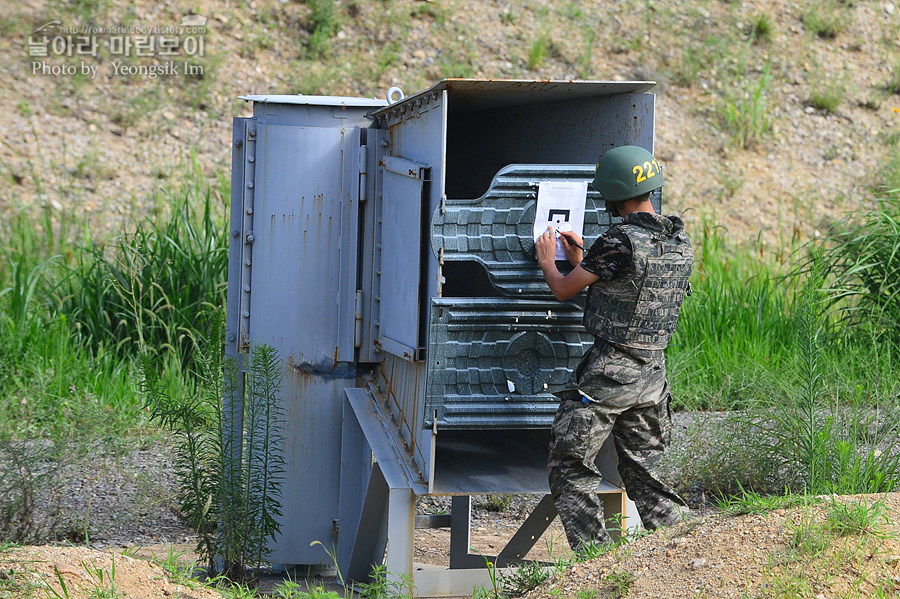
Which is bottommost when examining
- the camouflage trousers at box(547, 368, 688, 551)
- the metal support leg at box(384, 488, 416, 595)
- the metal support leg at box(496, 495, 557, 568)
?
the metal support leg at box(496, 495, 557, 568)

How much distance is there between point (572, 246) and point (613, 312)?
0.25 m

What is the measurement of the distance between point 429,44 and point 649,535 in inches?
372

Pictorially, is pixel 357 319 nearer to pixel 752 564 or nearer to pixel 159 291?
pixel 752 564

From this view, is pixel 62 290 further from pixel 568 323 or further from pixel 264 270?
pixel 568 323

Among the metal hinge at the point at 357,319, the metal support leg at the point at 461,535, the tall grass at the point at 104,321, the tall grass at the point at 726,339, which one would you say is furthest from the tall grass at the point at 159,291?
the tall grass at the point at 726,339

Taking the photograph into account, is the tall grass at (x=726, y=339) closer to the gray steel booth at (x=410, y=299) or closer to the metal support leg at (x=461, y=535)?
the metal support leg at (x=461, y=535)

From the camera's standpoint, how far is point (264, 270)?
3.95 metres

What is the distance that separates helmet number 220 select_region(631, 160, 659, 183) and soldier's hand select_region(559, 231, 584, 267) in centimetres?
27

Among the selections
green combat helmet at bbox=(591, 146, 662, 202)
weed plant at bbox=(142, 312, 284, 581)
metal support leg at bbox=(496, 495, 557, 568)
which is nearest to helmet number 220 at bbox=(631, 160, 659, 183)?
green combat helmet at bbox=(591, 146, 662, 202)

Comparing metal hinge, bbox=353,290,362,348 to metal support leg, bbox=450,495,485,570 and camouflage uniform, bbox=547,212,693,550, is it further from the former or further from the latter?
camouflage uniform, bbox=547,212,693,550

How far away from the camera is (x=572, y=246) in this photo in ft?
10.4

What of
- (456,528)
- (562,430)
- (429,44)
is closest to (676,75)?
(429,44)

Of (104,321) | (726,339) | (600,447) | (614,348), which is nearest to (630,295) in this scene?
(614,348)

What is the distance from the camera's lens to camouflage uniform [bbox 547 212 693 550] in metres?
3.08
